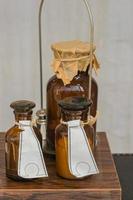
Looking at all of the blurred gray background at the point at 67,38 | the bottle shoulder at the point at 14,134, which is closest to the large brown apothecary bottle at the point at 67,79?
the bottle shoulder at the point at 14,134

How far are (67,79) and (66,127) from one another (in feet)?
0.41

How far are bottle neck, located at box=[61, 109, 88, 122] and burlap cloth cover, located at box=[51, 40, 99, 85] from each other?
104 millimetres

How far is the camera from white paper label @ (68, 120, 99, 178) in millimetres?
830

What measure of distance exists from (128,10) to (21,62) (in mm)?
437

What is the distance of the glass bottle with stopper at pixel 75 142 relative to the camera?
829 millimetres

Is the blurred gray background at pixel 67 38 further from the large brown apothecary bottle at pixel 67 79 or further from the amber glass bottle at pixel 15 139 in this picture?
the amber glass bottle at pixel 15 139

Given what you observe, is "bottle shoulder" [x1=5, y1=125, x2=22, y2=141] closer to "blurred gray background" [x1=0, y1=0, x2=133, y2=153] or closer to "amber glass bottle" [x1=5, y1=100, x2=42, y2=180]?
"amber glass bottle" [x1=5, y1=100, x2=42, y2=180]

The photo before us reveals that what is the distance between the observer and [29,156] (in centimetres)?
84

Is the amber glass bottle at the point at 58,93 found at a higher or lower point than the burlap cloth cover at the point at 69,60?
lower

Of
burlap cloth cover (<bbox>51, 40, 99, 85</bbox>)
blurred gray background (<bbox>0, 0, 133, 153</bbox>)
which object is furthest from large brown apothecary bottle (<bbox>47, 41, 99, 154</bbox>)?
blurred gray background (<bbox>0, 0, 133, 153</bbox>)

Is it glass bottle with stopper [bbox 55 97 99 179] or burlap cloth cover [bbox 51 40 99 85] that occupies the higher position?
burlap cloth cover [bbox 51 40 99 85]

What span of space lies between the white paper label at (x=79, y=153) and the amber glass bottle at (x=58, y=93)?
0.39ft

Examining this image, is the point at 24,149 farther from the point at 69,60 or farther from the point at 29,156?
the point at 69,60

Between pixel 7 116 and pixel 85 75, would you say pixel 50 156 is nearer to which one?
pixel 85 75
